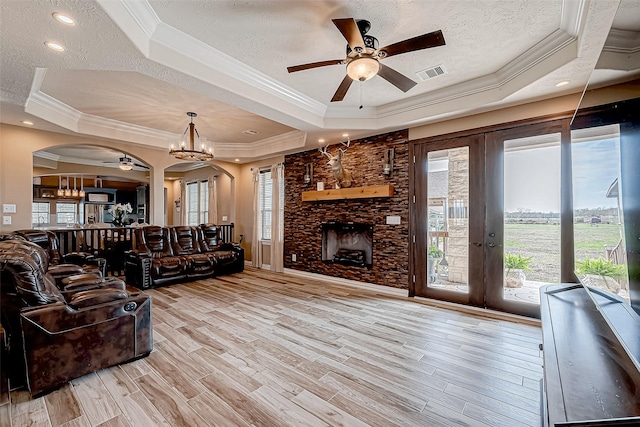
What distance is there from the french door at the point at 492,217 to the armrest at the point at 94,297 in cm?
396

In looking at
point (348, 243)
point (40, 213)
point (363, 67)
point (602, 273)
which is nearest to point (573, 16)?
point (363, 67)

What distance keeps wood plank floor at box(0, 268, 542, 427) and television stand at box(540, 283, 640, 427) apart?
736 millimetres

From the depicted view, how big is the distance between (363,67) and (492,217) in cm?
277

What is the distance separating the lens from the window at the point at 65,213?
1085 centimetres

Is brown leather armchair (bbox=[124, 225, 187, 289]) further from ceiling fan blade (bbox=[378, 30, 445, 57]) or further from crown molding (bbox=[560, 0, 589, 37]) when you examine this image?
crown molding (bbox=[560, 0, 589, 37])

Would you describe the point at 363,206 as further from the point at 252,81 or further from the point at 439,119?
the point at 252,81

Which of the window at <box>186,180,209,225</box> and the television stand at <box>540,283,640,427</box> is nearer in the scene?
the television stand at <box>540,283,640,427</box>

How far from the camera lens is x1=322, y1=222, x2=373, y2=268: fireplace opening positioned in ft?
17.2

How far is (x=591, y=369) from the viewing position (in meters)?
1.16

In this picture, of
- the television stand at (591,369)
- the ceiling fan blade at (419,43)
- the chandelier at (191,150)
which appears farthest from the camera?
the chandelier at (191,150)

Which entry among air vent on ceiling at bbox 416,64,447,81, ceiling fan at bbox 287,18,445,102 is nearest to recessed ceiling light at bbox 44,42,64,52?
ceiling fan at bbox 287,18,445,102

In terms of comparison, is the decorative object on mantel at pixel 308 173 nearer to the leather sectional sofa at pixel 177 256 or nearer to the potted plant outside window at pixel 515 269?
the leather sectional sofa at pixel 177 256

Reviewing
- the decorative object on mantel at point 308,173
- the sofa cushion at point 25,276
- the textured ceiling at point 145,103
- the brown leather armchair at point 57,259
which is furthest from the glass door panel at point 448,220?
the brown leather armchair at point 57,259

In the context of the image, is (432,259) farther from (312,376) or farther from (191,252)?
(191,252)
